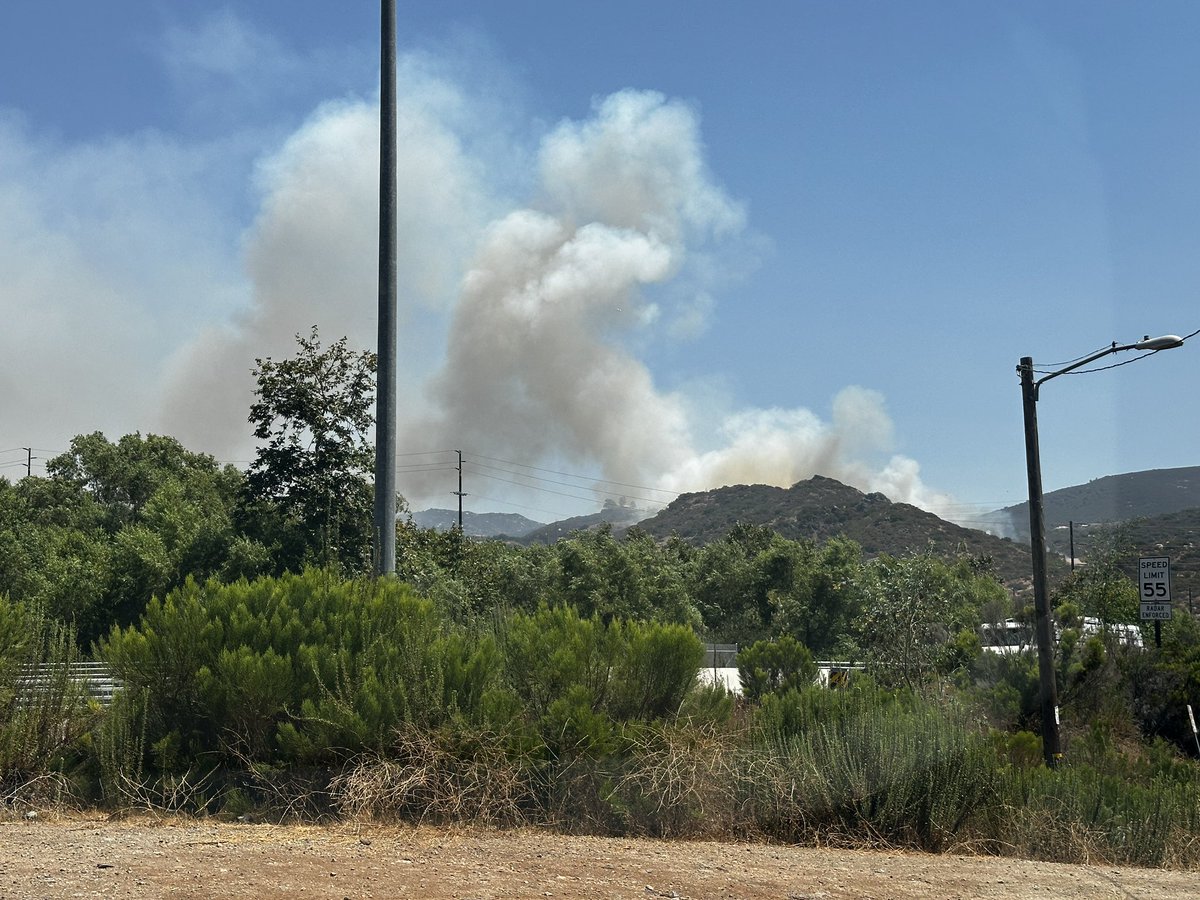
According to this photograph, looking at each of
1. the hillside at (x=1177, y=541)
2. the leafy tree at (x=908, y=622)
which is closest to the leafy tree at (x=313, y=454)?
the leafy tree at (x=908, y=622)

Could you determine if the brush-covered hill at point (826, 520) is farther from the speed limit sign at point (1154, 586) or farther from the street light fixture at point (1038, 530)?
the street light fixture at point (1038, 530)

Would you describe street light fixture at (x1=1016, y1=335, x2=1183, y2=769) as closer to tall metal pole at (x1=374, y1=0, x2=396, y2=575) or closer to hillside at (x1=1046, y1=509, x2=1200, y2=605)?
tall metal pole at (x1=374, y1=0, x2=396, y2=575)

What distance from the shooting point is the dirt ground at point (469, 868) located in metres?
6.41

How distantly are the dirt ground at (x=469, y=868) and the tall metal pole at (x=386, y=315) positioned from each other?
→ 12.0ft

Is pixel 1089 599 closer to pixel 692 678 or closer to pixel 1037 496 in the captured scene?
pixel 1037 496

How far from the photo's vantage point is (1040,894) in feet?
22.7

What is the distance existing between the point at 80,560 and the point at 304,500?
47.1 ft

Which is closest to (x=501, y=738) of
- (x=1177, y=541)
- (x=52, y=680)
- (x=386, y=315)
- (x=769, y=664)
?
(x=52, y=680)

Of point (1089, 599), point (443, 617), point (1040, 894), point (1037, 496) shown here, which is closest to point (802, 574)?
point (1089, 599)

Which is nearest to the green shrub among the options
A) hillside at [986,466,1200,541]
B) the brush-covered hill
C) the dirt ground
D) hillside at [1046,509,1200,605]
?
the dirt ground

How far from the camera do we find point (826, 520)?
12688cm

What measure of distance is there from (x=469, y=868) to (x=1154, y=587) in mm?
25320

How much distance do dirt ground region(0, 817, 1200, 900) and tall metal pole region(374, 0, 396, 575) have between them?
3661mm

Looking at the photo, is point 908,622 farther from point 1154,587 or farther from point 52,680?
point 52,680
